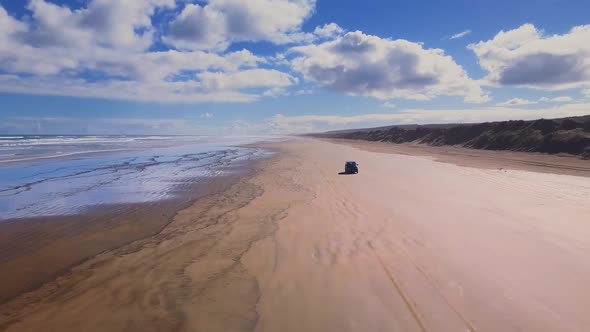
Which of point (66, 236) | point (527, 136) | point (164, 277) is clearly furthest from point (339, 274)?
point (527, 136)

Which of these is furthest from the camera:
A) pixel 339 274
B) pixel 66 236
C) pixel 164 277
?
pixel 66 236

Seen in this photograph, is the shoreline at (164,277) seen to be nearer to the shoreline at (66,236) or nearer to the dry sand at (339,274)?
the dry sand at (339,274)

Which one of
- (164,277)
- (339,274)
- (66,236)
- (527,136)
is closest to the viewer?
(164,277)

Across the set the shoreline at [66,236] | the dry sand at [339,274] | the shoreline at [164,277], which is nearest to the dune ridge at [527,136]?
the dry sand at [339,274]

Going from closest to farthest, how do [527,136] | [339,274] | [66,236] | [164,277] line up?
[164,277], [339,274], [66,236], [527,136]

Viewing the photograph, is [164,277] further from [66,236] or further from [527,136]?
[527,136]

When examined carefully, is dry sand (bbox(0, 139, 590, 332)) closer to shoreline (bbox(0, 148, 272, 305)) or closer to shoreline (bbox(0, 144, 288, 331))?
shoreline (bbox(0, 144, 288, 331))

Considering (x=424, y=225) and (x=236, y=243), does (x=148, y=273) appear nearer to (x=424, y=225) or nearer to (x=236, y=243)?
(x=236, y=243)

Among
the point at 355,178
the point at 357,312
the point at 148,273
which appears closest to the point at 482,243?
the point at 357,312

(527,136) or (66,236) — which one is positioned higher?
(527,136)

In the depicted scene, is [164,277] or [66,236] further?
[66,236]
